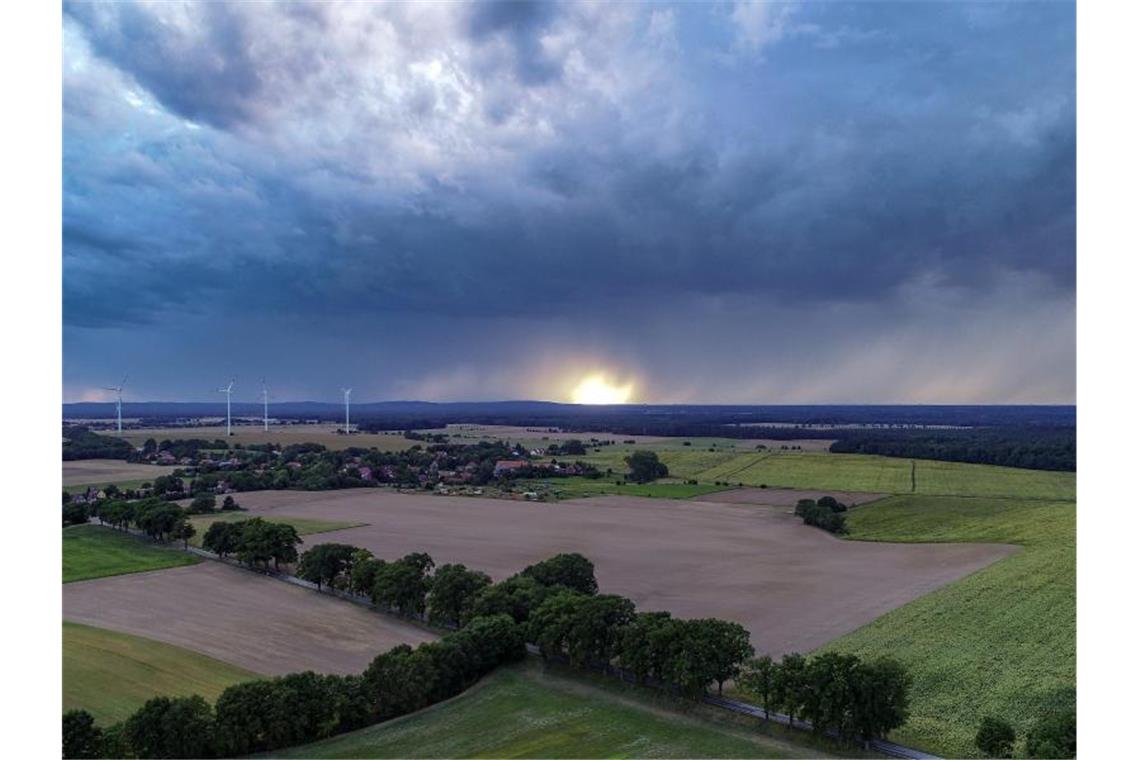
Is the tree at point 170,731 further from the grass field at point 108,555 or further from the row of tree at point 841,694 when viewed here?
the grass field at point 108,555

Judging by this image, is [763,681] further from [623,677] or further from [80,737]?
[80,737]

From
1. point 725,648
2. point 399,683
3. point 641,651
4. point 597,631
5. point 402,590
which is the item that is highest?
point 725,648

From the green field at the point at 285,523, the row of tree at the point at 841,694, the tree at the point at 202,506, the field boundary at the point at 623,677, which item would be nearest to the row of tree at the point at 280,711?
the field boundary at the point at 623,677

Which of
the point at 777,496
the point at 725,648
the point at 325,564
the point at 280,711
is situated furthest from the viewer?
the point at 777,496

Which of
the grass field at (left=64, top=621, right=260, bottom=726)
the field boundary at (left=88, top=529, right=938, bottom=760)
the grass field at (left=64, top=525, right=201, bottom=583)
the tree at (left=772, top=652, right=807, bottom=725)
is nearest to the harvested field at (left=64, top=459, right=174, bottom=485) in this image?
the grass field at (left=64, top=525, right=201, bottom=583)

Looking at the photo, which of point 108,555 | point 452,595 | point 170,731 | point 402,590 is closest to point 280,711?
point 170,731

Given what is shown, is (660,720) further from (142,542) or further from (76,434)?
(76,434)

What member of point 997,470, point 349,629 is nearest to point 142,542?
point 349,629

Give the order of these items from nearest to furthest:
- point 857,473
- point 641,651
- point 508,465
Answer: point 641,651 → point 857,473 → point 508,465
